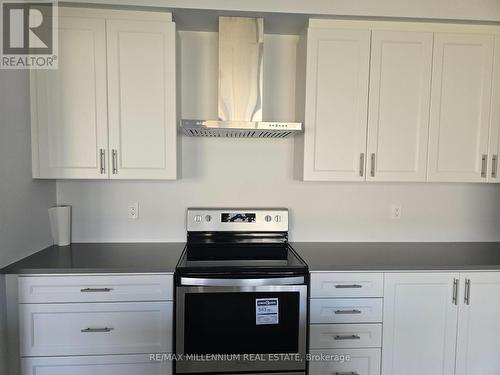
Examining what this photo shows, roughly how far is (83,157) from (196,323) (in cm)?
114

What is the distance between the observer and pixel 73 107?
1804 millimetres

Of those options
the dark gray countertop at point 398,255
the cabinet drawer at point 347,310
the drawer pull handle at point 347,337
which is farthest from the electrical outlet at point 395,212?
the drawer pull handle at point 347,337

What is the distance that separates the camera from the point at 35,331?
5.22 feet

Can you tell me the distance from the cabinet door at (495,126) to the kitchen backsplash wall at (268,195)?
12.0 inches

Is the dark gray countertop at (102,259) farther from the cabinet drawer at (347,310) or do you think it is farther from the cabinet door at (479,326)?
the cabinet door at (479,326)

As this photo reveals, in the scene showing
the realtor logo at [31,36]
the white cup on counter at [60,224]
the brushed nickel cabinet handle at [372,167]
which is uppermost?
the realtor logo at [31,36]

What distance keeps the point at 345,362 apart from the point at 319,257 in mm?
574

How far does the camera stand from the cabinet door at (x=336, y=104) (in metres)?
1.87

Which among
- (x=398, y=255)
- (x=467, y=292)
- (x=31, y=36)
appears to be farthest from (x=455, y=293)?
(x=31, y=36)

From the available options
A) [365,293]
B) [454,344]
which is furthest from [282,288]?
[454,344]

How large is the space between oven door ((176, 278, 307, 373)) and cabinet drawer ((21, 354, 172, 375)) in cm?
16

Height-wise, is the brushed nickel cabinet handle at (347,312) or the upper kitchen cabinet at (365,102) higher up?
the upper kitchen cabinet at (365,102)

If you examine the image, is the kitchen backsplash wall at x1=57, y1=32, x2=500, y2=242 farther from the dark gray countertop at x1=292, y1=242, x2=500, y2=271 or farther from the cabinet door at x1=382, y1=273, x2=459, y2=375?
the cabinet door at x1=382, y1=273, x2=459, y2=375

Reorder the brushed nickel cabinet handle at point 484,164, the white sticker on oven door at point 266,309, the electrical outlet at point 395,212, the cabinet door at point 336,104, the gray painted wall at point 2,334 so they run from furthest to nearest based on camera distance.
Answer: the electrical outlet at point 395,212
the brushed nickel cabinet handle at point 484,164
the cabinet door at point 336,104
the white sticker on oven door at point 266,309
the gray painted wall at point 2,334
